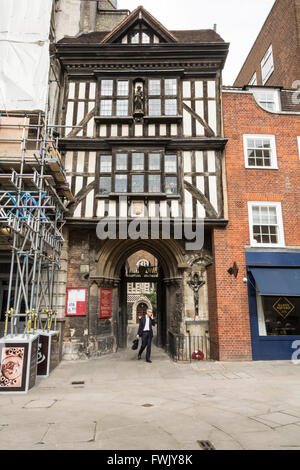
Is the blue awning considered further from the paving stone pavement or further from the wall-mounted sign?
the paving stone pavement

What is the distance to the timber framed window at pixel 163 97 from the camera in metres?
12.1

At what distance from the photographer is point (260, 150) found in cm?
1208

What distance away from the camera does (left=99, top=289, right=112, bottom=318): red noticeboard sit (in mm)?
11797

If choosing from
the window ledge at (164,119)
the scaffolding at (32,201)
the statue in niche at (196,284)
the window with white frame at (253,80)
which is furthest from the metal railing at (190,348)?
the window with white frame at (253,80)

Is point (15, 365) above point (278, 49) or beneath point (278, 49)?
beneath

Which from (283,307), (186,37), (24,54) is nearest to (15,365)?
(283,307)

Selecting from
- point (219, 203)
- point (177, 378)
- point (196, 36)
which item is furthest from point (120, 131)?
point (177, 378)

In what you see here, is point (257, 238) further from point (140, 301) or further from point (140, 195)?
point (140, 301)

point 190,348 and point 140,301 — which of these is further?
point 140,301

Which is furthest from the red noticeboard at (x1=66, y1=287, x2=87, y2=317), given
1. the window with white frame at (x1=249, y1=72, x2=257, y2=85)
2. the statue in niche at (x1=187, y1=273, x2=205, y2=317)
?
the window with white frame at (x1=249, y1=72, x2=257, y2=85)

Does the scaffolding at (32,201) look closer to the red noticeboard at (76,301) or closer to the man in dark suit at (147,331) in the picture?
the red noticeboard at (76,301)

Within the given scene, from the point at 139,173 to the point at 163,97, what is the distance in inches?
130

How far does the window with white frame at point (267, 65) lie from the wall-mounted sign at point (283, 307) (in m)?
14.0

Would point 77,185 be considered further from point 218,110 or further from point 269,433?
point 269,433
